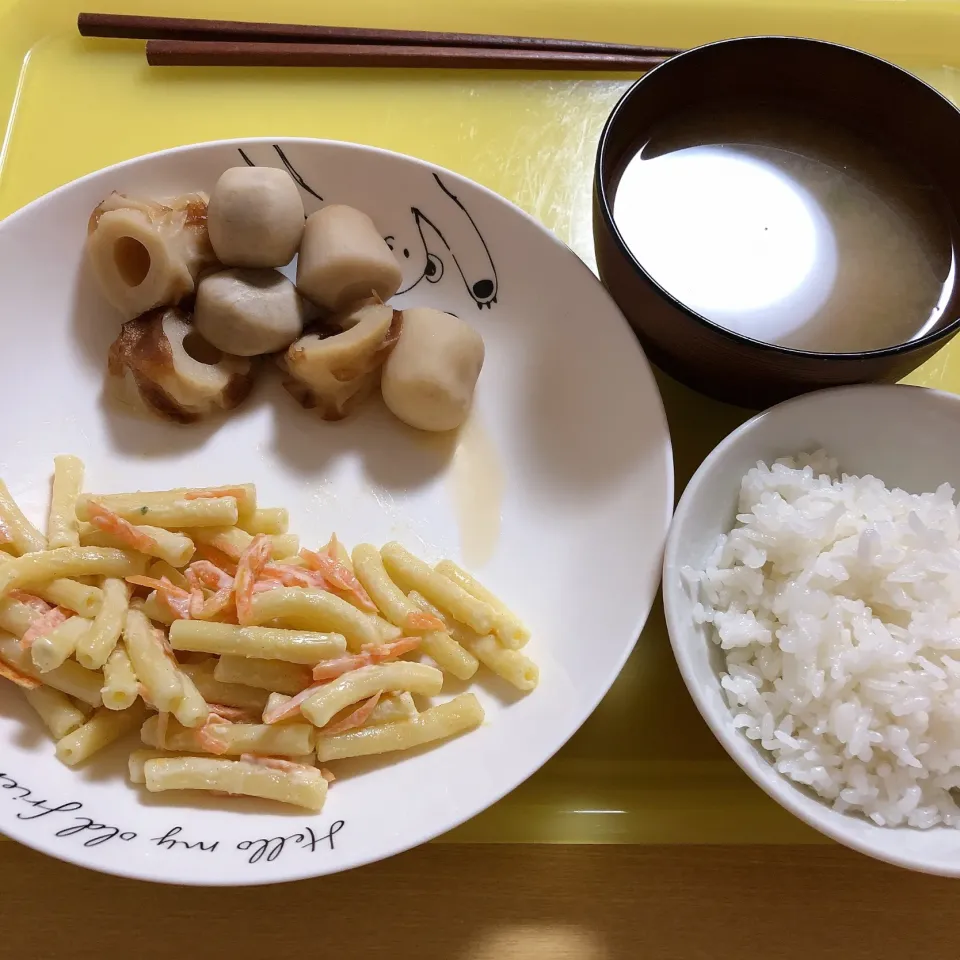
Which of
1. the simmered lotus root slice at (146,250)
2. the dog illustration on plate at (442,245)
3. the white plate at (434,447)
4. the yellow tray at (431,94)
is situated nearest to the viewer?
the white plate at (434,447)

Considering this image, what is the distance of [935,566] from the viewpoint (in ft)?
3.22

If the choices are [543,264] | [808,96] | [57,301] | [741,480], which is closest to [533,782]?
[741,480]

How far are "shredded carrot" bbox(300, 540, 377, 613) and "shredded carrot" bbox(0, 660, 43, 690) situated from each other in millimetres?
353

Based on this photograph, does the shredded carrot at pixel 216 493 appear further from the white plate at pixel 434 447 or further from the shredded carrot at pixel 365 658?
the shredded carrot at pixel 365 658

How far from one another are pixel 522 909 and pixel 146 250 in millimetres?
1044

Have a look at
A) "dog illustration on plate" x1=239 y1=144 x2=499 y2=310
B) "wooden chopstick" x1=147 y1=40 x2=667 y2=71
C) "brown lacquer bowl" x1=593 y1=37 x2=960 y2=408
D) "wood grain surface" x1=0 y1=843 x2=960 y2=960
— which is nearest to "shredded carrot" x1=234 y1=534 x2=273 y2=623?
"wood grain surface" x1=0 y1=843 x2=960 y2=960

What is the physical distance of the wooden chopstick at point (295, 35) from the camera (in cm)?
157

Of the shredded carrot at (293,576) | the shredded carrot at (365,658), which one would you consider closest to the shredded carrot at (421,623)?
the shredded carrot at (365,658)

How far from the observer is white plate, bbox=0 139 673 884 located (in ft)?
3.33

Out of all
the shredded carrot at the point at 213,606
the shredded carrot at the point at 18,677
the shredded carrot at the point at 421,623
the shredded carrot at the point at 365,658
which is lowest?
the shredded carrot at the point at 18,677

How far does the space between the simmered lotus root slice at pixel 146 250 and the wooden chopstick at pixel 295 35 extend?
52cm

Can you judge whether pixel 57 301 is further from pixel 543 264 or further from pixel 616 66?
pixel 616 66

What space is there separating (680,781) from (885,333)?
693mm

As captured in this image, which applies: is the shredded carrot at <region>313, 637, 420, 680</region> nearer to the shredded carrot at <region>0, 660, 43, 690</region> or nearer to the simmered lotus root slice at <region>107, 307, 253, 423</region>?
the shredded carrot at <region>0, 660, 43, 690</region>
